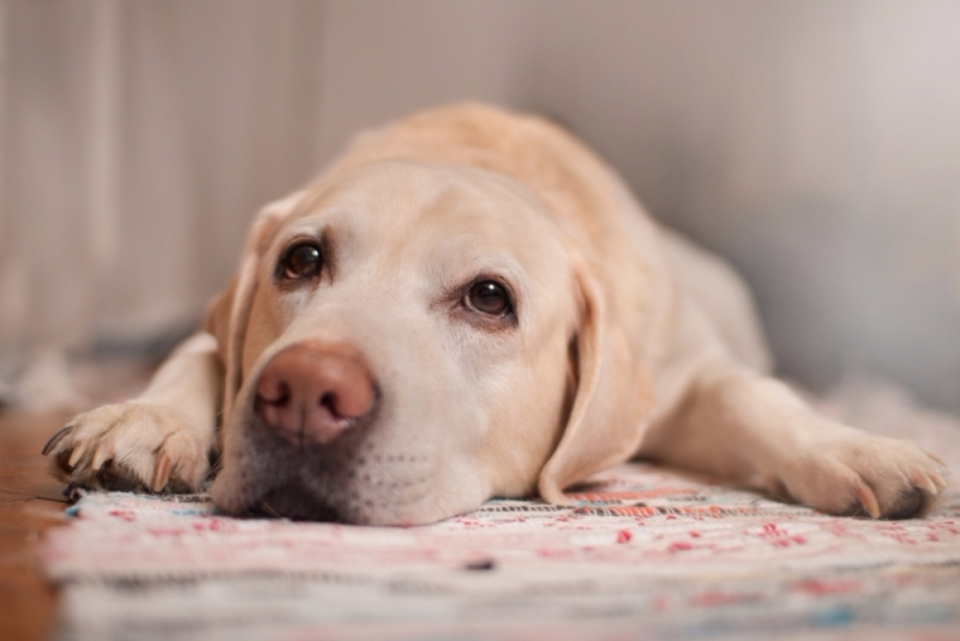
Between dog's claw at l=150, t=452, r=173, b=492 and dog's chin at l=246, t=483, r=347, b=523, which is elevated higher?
dog's chin at l=246, t=483, r=347, b=523

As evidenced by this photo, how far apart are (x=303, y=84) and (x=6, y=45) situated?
1970mm

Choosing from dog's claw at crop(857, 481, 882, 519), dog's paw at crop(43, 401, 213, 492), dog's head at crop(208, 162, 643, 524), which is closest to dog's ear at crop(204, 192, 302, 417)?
dog's head at crop(208, 162, 643, 524)

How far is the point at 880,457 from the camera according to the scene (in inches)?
77.9

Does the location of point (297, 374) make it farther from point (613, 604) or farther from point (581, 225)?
point (581, 225)

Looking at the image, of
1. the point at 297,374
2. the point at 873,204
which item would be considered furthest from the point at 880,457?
the point at 873,204

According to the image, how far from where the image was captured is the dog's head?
5.19 feet

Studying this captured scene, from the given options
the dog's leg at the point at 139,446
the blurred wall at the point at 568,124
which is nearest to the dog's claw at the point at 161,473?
the dog's leg at the point at 139,446

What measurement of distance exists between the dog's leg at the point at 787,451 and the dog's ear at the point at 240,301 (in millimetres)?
1453

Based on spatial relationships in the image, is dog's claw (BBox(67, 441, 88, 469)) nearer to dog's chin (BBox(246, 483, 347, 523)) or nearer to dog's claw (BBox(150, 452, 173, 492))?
dog's claw (BBox(150, 452, 173, 492))

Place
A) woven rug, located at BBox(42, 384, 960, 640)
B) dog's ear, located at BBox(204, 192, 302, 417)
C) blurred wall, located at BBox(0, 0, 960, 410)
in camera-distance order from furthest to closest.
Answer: blurred wall, located at BBox(0, 0, 960, 410), dog's ear, located at BBox(204, 192, 302, 417), woven rug, located at BBox(42, 384, 960, 640)

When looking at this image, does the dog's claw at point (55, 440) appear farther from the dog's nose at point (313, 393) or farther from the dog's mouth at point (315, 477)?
the dog's nose at point (313, 393)

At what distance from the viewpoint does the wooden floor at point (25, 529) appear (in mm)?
1023

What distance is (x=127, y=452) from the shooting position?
1755 mm

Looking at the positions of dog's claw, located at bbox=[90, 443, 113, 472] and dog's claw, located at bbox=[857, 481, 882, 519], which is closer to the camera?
dog's claw, located at bbox=[90, 443, 113, 472]
